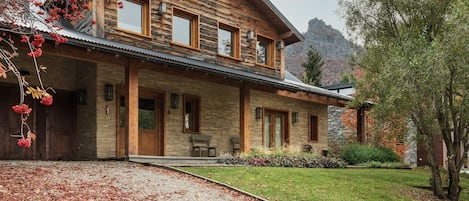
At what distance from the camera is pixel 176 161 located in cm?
1141

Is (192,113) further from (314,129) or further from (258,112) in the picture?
(314,129)

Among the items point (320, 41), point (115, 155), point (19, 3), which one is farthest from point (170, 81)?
point (320, 41)

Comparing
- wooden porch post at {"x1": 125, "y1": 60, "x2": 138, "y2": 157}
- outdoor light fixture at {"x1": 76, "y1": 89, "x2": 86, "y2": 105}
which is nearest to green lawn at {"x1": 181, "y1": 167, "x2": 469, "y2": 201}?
wooden porch post at {"x1": 125, "y1": 60, "x2": 138, "y2": 157}

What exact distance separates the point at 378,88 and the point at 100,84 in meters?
6.98

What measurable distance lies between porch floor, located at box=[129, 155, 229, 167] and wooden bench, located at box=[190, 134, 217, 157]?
5.70 feet

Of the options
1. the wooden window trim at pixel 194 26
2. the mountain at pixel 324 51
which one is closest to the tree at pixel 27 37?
the wooden window trim at pixel 194 26

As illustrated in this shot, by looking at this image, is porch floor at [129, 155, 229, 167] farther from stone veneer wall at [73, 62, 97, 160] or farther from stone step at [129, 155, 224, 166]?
stone veneer wall at [73, 62, 97, 160]

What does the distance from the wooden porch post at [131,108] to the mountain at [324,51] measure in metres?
43.7

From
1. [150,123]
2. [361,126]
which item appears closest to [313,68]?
[361,126]

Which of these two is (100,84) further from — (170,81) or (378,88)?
(378,88)

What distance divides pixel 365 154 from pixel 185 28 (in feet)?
26.4

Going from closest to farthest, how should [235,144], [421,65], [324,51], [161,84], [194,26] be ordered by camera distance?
[421,65] → [161,84] → [194,26] → [235,144] → [324,51]

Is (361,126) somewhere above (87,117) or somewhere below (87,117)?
below

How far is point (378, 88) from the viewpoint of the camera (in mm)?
10734
